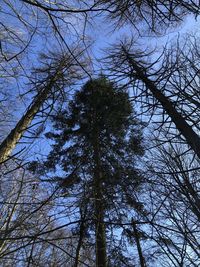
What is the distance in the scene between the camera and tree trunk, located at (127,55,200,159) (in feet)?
17.8

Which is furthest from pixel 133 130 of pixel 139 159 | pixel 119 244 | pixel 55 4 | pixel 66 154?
pixel 55 4

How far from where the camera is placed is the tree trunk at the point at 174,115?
5.42 meters

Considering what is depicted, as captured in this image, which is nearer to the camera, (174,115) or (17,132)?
(17,132)

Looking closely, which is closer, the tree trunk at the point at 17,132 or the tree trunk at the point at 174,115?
the tree trunk at the point at 17,132

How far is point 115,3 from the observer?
176 inches

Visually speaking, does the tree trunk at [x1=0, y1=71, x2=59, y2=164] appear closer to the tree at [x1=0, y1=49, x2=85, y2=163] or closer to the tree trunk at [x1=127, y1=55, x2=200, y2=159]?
the tree at [x1=0, y1=49, x2=85, y2=163]

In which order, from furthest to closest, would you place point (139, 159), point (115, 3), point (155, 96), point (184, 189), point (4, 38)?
point (139, 159) → point (155, 96) → point (184, 189) → point (4, 38) → point (115, 3)

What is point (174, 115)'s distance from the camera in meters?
6.21

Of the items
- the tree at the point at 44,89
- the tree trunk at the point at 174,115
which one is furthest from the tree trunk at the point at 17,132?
the tree trunk at the point at 174,115

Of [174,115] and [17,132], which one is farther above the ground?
[174,115]

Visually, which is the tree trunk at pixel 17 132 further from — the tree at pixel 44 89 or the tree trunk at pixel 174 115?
the tree trunk at pixel 174 115

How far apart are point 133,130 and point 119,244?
5.28m

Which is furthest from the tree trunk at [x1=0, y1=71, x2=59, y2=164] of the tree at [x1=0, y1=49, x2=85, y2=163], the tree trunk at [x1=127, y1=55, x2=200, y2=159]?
the tree trunk at [x1=127, y1=55, x2=200, y2=159]

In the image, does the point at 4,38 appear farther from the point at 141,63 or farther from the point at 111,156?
the point at 111,156
